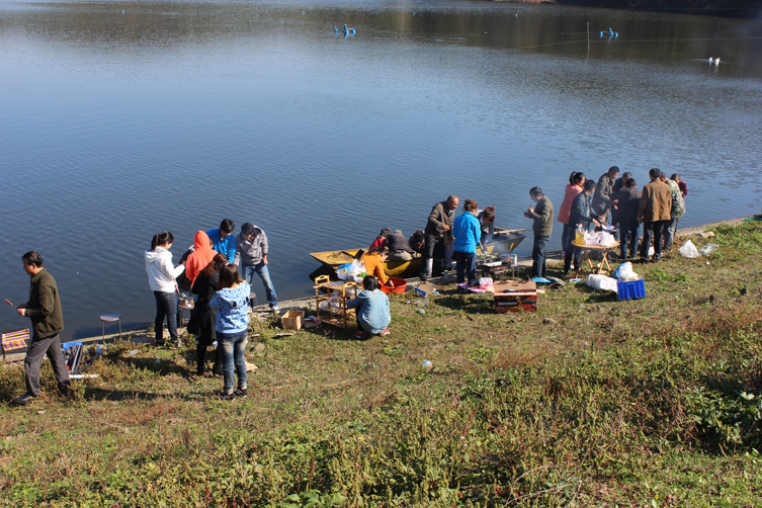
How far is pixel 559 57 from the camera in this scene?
1853 inches

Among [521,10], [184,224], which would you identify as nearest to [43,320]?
[184,224]

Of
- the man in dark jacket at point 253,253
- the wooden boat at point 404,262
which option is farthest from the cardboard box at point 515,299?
the man in dark jacket at point 253,253

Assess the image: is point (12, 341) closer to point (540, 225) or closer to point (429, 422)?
point (429, 422)

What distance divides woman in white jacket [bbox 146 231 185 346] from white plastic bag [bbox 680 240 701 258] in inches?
385

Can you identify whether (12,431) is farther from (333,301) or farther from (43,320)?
(333,301)

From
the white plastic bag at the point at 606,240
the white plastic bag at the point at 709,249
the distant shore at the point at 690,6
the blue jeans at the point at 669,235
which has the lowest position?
the white plastic bag at the point at 709,249

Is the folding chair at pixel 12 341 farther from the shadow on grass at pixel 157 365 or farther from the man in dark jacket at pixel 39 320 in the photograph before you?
the man in dark jacket at pixel 39 320

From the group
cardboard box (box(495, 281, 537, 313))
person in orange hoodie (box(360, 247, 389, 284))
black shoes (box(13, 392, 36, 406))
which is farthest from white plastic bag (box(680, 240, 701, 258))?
black shoes (box(13, 392, 36, 406))

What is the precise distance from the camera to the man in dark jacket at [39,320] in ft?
23.0

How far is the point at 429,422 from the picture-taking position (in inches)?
232

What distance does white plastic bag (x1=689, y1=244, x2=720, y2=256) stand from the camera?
13.0m

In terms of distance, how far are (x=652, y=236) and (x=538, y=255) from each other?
281 centimetres

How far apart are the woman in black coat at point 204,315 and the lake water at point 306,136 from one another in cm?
497

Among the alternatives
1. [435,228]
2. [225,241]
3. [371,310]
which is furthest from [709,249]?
[225,241]
